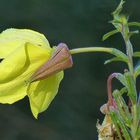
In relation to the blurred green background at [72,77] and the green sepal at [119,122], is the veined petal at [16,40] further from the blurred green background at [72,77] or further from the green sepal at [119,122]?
the blurred green background at [72,77]

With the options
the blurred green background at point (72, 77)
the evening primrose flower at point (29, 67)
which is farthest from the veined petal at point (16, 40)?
the blurred green background at point (72, 77)

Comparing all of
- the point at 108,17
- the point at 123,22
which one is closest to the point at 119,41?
the point at 108,17

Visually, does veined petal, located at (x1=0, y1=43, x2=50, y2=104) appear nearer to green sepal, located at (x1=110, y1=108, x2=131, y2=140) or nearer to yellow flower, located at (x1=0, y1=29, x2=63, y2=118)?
yellow flower, located at (x1=0, y1=29, x2=63, y2=118)

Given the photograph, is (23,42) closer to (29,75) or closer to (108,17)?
(29,75)

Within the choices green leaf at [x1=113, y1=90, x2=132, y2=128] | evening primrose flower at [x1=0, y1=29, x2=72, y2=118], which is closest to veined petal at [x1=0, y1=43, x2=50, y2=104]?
evening primrose flower at [x1=0, y1=29, x2=72, y2=118]

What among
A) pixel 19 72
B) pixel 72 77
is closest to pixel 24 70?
pixel 19 72
